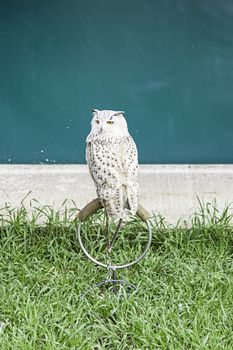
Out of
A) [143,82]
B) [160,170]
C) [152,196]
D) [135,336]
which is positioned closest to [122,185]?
[135,336]

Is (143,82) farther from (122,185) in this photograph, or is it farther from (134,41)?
(122,185)

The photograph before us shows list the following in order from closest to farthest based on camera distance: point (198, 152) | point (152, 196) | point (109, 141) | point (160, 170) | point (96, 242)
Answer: point (109, 141), point (96, 242), point (152, 196), point (160, 170), point (198, 152)

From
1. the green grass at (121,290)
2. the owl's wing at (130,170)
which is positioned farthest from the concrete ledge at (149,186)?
the owl's wing at (130,170)

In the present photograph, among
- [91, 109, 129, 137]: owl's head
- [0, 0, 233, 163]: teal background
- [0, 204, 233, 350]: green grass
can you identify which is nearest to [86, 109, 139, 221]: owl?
[91, 109, 129, 137]: owl's head

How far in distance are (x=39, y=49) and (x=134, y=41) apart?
556mm

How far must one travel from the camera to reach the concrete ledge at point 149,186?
427 centimetres

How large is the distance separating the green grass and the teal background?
2.86 feet


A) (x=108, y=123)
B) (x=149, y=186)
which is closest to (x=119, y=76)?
(x=149, y=186)

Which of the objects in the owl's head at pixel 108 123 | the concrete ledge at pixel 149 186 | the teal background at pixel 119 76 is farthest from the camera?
the teal background at pixel 119 76

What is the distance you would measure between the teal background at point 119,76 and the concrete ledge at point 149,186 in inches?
9.9

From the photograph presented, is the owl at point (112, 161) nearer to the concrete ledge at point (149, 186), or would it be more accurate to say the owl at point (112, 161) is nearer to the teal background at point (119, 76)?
the concrete ledge at point (149, 186)

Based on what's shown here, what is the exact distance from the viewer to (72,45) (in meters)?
4.89

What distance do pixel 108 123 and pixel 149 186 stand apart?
132cm

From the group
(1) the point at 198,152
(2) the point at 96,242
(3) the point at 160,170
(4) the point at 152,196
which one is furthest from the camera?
(1) the point at 198,152
